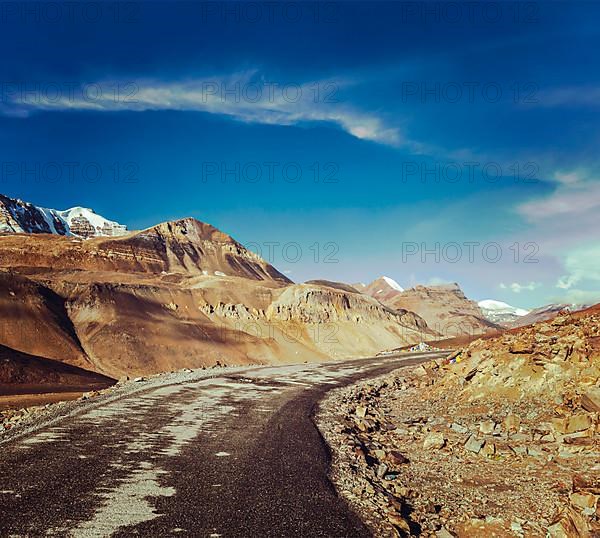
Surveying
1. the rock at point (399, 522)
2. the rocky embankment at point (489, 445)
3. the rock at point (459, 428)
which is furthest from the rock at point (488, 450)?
the rock at point (399, 522)

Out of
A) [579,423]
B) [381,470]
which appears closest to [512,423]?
[579,423]

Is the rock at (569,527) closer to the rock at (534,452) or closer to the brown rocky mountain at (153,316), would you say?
the rock at (534,452)

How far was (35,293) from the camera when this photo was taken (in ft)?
204

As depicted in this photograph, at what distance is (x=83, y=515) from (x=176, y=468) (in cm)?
258

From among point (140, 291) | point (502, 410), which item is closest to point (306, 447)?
point (502, 410)

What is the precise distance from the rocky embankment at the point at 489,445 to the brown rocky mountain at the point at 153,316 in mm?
38862

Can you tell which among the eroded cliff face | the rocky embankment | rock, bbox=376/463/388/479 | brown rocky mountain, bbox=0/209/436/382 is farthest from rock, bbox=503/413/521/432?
the eroded cliff face

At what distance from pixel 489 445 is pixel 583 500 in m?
4.08

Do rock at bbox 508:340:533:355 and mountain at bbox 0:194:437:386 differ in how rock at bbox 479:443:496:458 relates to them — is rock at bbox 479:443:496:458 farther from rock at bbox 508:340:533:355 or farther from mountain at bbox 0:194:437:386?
mountain at bbox 0:194:437:386

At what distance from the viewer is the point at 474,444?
12.1 metres

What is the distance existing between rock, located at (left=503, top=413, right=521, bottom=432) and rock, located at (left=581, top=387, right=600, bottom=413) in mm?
1897

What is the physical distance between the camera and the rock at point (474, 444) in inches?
471

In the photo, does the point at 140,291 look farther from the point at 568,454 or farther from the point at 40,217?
the point at 40,217

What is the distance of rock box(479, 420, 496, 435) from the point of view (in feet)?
44.0
